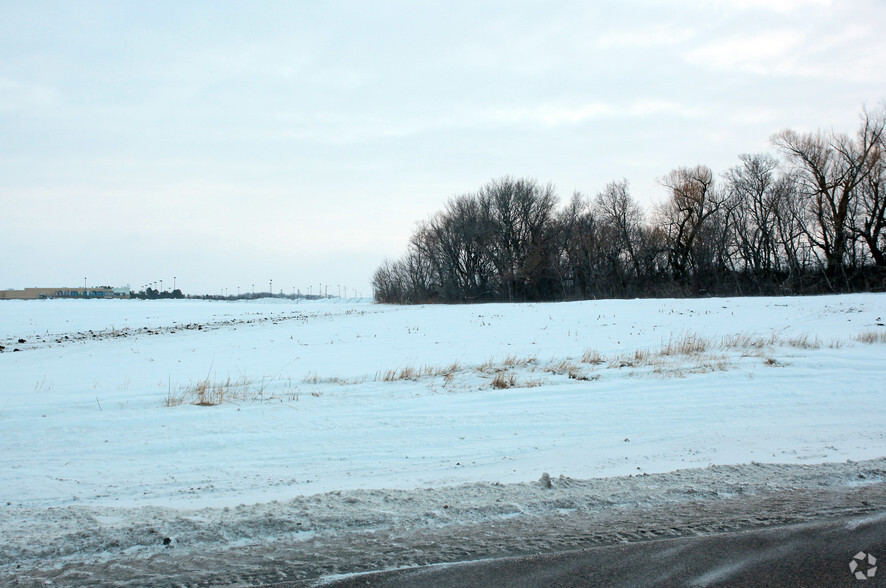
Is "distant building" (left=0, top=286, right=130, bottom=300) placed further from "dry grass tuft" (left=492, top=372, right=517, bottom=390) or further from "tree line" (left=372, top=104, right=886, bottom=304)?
"dry grass tuft" (left=492, top=372, right=517, bottom=390)

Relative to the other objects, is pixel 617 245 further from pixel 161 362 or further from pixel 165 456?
pixel 165 456

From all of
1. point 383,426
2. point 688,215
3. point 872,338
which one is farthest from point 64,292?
point 872,338

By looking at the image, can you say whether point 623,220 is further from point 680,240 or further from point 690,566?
point 690,566

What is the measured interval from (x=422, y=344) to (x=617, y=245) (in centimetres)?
4933

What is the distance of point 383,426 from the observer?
7945mm

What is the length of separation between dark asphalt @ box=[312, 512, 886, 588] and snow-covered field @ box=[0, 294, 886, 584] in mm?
1052

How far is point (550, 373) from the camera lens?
1218cm

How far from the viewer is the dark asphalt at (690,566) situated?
3.42m

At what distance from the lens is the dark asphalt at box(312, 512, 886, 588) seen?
11.2 ft

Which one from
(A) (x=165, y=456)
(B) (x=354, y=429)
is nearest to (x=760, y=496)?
(B) (x=354, y=429)

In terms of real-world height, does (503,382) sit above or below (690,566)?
above

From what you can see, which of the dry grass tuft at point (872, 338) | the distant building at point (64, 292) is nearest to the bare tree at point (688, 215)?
the dry grass tuft at point (872, 338)

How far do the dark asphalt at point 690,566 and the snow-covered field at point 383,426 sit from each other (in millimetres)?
1052

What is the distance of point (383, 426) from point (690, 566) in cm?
500
